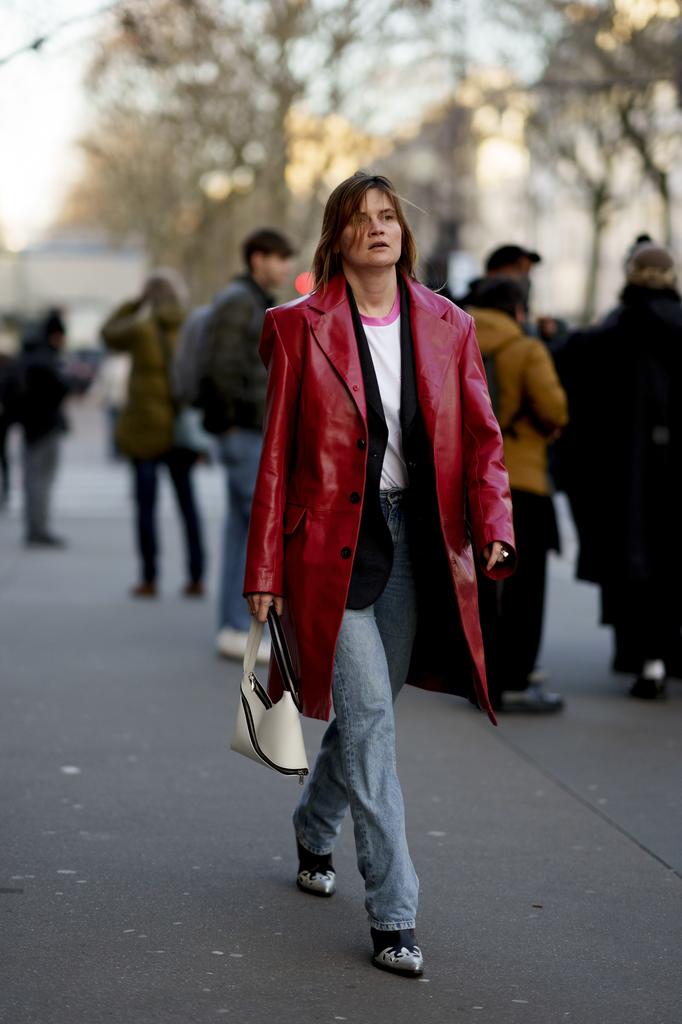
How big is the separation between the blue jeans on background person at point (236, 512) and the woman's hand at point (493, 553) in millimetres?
4345

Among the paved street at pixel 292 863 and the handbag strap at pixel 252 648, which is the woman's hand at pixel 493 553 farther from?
the paved street at pixel 292 863

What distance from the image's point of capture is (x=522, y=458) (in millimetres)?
7621

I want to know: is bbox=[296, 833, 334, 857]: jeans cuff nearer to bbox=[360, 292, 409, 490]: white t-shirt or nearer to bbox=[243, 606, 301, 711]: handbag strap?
bbox=[243, 606, 301, 711]: handbag strap

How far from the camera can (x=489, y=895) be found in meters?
5.00

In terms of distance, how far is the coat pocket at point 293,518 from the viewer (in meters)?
4.46

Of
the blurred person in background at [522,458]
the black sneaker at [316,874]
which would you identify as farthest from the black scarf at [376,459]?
the blurred person in background at [522,458]

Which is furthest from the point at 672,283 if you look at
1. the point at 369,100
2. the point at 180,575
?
the point at 369,100

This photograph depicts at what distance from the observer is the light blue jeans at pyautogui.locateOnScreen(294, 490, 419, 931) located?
437 cm

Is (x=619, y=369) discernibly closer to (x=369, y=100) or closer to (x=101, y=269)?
(x=369, y=100)

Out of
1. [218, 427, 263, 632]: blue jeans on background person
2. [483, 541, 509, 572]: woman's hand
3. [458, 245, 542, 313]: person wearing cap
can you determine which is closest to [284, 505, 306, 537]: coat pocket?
[483, 541, 509, 572]: woman's hand

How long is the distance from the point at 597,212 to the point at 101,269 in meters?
24.2

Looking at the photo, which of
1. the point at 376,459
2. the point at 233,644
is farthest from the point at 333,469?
the point at 233,644

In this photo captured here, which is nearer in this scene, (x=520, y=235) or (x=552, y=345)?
(x=552, y=345)

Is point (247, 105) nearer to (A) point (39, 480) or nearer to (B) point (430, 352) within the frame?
(A) point (39, 480)
